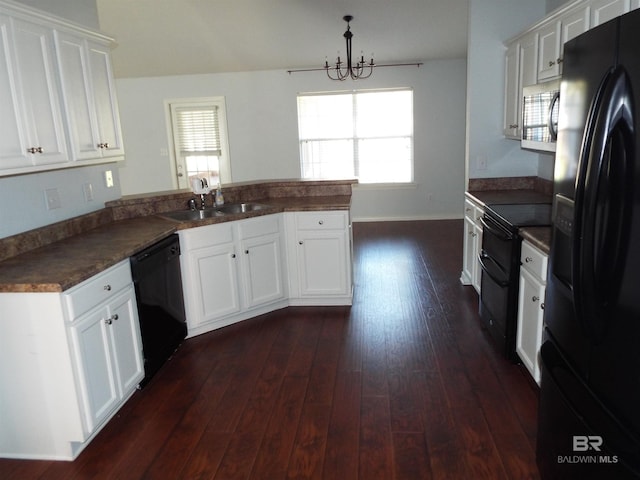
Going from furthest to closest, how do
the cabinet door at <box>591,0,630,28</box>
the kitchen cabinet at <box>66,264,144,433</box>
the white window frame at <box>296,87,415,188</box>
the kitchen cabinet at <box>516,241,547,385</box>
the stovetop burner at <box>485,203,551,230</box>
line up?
the white window frame at <box>296,87,415,188</box> → the stovetop burner at <box>485,203,551,230</box> → the kitchen cabinet at <box>516,241,547,385</box> → the cabinet door at <box>591,0,630,28</box> → the kitchen cabinet at <box>66,264,144,433</box>

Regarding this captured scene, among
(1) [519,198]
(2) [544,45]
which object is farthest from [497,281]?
(2) [544,45]

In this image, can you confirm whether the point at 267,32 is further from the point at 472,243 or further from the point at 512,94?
the point at 472,243

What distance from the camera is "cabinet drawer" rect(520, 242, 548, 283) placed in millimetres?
2439

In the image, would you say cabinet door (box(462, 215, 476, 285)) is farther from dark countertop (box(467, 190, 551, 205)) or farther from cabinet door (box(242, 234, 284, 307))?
cabinet door (box(242, 234, 284, 307))

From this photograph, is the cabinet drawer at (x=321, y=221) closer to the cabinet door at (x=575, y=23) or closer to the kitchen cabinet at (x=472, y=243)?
the kitchen cabinet at (x=472, y=243)

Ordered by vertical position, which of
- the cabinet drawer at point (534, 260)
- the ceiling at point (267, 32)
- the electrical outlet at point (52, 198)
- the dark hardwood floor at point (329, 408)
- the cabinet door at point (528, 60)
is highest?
the ceiling at point (267, 32)

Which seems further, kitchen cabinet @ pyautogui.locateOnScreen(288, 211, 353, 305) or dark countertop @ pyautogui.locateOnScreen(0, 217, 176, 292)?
kitchen cabinet @ pyautogui.locateOnScreen(288, 211, 353, 305)

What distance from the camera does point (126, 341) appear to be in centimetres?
263

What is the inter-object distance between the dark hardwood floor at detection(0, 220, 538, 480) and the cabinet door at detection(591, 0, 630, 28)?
2.00 meters

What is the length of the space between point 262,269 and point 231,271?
0.98ft

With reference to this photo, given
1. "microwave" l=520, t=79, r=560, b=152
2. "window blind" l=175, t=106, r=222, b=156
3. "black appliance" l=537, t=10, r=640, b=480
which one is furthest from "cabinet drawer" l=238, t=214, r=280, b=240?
"window blind" l=175, t=106, r=222, b=156

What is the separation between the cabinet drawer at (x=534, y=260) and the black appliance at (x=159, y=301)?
85.6 inches

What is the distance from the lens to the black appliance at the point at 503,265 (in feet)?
9.39

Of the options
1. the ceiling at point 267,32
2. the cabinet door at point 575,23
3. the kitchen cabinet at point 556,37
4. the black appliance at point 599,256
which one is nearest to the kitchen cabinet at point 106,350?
the black appliance at point 599,256
